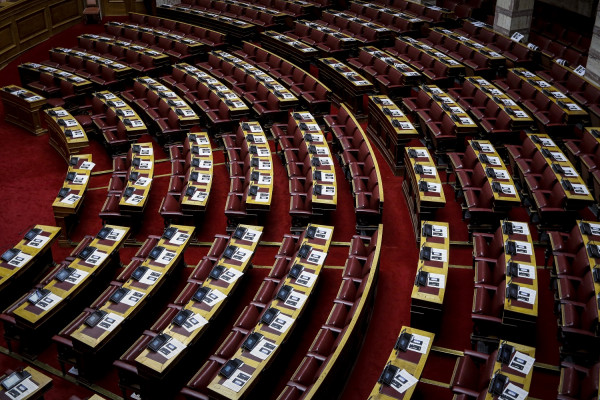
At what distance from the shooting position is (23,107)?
13.6 meters

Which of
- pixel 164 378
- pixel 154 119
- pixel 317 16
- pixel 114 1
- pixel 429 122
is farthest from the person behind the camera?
pixel 114 1

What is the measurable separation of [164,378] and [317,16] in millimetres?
13795

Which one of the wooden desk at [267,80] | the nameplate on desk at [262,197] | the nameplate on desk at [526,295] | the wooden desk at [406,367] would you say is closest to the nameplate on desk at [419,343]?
the wooden desk at [406,367]

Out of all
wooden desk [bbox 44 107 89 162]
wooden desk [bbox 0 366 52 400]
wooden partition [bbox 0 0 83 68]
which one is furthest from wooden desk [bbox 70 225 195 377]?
wooden partition [bbox 0 0 83 68]

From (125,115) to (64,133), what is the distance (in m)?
1.24

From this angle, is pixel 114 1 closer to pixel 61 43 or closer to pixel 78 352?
pixel 61 43

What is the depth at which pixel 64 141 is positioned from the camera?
12211 mm

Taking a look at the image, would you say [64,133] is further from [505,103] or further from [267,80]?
[505,103]

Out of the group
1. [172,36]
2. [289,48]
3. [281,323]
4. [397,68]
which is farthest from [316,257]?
[172,36]

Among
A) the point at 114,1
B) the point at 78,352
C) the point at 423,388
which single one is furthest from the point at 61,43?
the point at 423,388

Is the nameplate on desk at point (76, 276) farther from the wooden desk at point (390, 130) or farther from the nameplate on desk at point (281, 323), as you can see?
the wooden desk at point (390, 130)

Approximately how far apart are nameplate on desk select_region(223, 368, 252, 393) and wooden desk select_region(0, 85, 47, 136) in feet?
30.2

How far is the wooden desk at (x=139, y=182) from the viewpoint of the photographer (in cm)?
981

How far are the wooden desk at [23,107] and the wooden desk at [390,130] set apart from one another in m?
7.20
